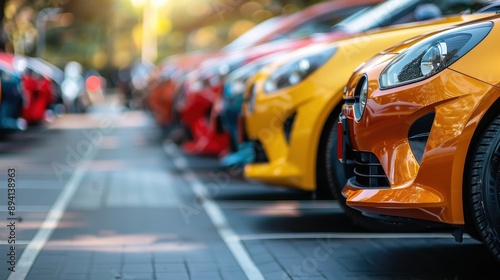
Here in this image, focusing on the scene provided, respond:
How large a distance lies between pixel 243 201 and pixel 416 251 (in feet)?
8.83

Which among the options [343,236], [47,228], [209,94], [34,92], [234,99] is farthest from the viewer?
[34,92]

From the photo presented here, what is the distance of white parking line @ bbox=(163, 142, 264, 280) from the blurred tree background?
8.75 metres

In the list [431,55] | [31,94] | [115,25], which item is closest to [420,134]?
[431,55]

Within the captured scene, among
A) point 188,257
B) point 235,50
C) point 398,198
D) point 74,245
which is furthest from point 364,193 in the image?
point 235,50

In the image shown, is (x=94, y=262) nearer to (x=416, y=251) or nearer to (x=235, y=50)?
(x=416, y=251)

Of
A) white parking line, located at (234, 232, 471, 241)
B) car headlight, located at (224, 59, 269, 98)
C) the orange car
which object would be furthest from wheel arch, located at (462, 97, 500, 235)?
car headlight, located at (224, 59, 269, 98)

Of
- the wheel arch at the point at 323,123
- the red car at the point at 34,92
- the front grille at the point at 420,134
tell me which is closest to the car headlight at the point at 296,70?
the wheel arch at the point at 323,123

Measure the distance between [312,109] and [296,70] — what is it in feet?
1.52

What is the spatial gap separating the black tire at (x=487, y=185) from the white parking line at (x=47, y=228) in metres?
2.24

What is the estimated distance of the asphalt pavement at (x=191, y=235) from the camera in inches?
216

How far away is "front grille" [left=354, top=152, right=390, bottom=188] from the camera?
5.17 metres

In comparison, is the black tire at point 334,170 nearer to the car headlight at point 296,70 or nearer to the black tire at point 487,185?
the car headlight at point 296,70

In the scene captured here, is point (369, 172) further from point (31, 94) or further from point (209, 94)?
point (31, 94)

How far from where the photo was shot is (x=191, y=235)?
672 cm
